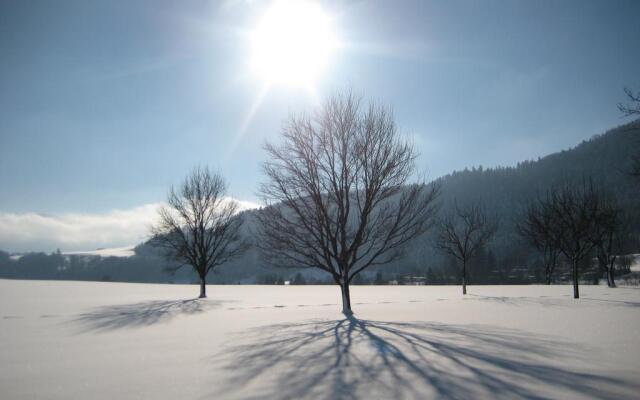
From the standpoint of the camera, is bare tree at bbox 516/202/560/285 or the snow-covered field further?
bare tree at bbox 516/202/560/285

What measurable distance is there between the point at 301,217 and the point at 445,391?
1039 centimetres

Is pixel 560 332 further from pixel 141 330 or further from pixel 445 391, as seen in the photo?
pixel 141 330

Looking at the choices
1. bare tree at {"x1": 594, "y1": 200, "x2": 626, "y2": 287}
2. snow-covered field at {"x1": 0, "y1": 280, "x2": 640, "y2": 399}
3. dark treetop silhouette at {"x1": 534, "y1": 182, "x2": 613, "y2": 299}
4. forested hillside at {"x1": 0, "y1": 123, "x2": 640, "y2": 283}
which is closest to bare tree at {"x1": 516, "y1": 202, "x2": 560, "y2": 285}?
dark treetop silhouette at {"x1": 534, "y1": 182, "x2": 613, "y2": 299}

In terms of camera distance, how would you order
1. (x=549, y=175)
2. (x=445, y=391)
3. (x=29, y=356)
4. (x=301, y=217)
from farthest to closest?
(x=549, y=175), (x=301, y=217), (x=29, y=356), (x=445, y=391)

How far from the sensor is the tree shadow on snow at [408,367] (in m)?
4.62

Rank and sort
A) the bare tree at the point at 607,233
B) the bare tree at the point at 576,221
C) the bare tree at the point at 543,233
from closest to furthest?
the bare tree at the point at 576,221 < the bare tree at the point at 607,233 < the bare tree at the point at 543,233

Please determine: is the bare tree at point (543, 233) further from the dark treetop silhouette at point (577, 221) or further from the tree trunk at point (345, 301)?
the tree trunk at point (345, 301)

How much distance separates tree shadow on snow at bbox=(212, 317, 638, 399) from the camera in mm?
4625

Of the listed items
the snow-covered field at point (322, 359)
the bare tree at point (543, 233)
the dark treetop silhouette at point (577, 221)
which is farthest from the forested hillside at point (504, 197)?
the snow-covered field at point (322, 359)

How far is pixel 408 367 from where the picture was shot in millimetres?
5773

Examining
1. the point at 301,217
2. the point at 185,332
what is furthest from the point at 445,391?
the point at 301,217

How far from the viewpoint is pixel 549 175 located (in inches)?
6299

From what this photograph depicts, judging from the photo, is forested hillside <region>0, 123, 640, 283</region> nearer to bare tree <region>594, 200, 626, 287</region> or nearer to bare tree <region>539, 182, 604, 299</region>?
bare tree <region>594, 200, 626, 287</region>

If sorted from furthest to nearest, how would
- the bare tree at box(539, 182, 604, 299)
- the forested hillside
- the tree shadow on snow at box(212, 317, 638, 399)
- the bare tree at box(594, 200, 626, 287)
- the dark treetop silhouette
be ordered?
1. the forested hillside
2. the bare tree at box(594, 200, 626, 287)
3. the dark treetop silhouette
4. the bare tree at box(539, 182, 604, 299)
5. the tree shadow on snow at box(212, 317, 638, 399)
